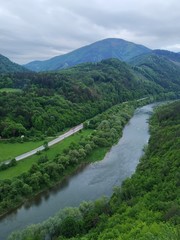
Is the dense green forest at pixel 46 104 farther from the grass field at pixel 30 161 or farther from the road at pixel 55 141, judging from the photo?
the grass field at pixel 30 161

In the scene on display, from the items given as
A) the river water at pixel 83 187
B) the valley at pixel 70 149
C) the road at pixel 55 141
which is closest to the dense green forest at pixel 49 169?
the valley at pixel 70 149

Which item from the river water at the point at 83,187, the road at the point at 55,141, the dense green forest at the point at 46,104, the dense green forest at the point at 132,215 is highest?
the dense green forest at the point at 46,104

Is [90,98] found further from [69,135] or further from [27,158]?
[27,158]

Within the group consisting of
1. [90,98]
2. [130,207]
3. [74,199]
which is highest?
[90,98]

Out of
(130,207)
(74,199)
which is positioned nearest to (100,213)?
(130,207)

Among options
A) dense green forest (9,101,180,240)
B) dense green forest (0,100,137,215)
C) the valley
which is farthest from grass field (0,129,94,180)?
dense green forest (9,101,180,240)

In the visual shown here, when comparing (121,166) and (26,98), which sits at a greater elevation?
(26,98)

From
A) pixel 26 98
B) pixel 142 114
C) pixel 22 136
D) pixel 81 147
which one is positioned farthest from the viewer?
pixel 142 114
